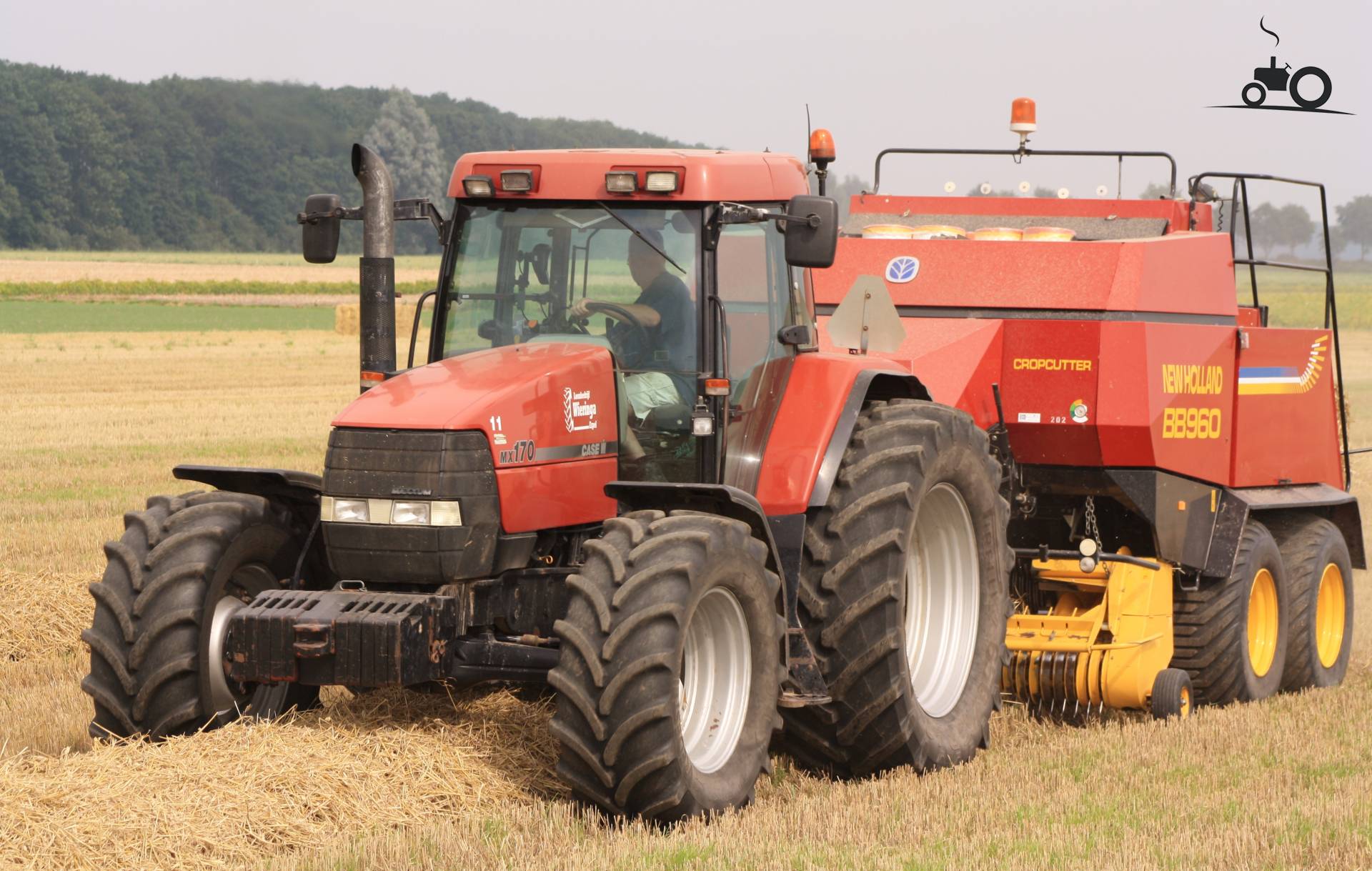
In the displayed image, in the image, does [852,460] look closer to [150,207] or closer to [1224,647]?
[1224,647]

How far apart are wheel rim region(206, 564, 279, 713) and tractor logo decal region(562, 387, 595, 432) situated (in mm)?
1415

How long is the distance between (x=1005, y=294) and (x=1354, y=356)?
3295 cm

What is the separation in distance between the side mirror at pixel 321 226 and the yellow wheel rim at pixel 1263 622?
5585mm

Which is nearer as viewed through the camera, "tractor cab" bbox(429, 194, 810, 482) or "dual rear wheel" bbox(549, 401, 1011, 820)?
"dual rear wheel" bbox(549, 401, 1011, 820)

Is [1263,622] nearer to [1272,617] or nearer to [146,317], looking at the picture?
[1272,617]

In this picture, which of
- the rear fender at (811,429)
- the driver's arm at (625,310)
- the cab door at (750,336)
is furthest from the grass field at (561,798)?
the driver's arm at (625,310)

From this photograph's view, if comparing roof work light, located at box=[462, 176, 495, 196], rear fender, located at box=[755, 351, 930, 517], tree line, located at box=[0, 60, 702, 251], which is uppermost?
tree line, located at box=[0, 60, 702, 251]

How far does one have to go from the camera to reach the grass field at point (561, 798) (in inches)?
209

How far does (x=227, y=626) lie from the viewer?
6.39 metres

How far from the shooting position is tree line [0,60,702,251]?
62.4 meters

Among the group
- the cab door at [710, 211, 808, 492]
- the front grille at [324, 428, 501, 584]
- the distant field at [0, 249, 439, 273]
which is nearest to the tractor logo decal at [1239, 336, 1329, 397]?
the cab door at [710, 211, 808, 492]

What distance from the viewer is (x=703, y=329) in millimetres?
6430

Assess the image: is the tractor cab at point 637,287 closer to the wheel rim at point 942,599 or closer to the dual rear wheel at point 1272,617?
the wheel rim at point 942,599

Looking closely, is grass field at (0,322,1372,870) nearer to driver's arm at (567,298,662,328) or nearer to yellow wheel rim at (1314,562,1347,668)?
yellow wheel rim at (1314,562,1347,668)
